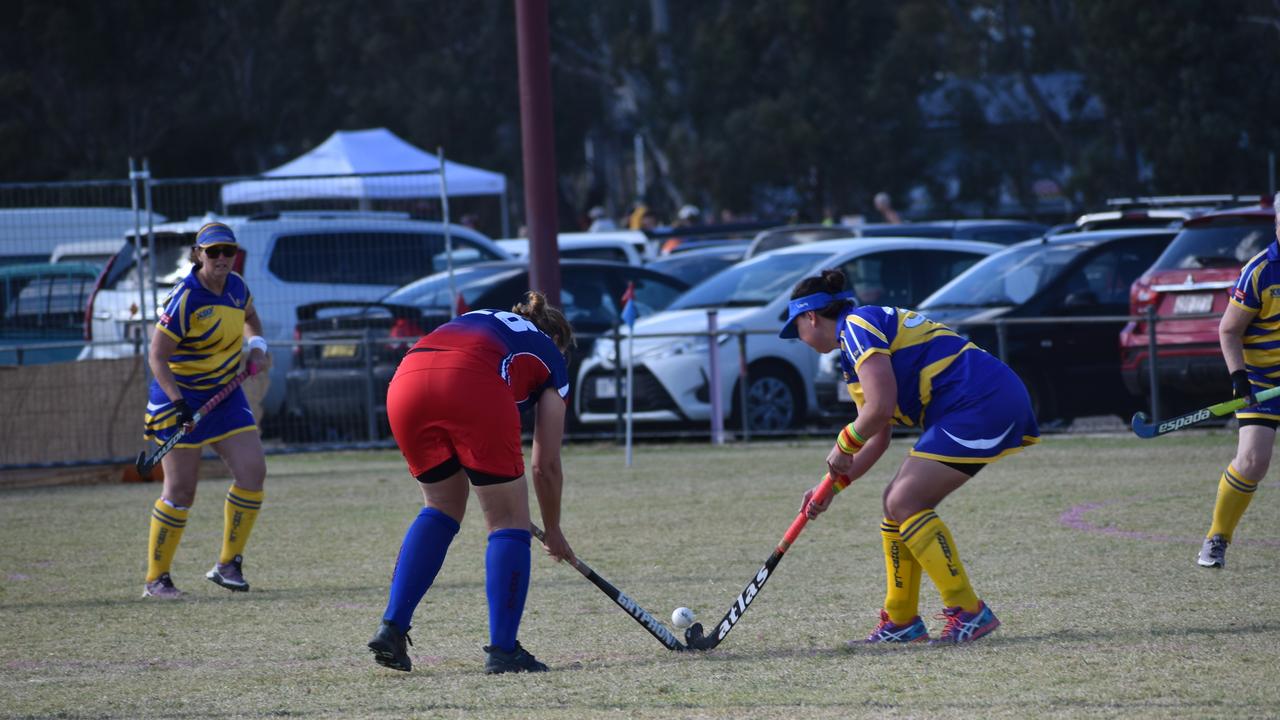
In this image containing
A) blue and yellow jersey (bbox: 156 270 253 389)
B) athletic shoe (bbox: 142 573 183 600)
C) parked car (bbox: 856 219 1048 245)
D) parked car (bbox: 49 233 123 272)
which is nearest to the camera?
athletic shoe (bbox: 142 573 183 600)

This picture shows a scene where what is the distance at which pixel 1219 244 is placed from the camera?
13797mm

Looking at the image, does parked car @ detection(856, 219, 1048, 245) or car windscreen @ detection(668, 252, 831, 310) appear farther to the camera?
parked car @ detection(856, 219, 1048, 245)

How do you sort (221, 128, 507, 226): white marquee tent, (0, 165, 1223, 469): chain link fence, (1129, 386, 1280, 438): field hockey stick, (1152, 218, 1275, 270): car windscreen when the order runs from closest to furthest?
(1129, 386, 1280, 438): field hockey stick < (1152, 218, 1275, 270): car windscreen < (0, 165, 1223, 469): chain link fence < (221, 128, 507, 226): white marquee tent

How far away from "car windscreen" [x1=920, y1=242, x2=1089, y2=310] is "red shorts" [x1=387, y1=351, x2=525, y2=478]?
9.57 metres

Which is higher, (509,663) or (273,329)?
(273,329)

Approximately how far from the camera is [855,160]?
126ft

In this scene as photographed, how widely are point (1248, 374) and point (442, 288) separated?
9.36 meters

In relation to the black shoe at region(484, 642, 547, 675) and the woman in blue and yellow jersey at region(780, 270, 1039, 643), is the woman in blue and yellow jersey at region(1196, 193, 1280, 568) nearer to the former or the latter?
the woman in blue and yellow jersey at region(780, 270, 1039, 643)

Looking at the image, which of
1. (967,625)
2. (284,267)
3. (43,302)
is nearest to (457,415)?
(967,625)

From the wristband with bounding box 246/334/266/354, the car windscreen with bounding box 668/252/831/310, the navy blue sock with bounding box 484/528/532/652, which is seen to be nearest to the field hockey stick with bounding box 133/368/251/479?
the wristband with bounding box 246/334/266/354

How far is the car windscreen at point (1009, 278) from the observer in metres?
15.3

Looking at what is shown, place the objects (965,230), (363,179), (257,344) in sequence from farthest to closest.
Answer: (965,230)
(363,179)
(257,344)

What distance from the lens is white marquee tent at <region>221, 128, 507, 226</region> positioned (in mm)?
16969

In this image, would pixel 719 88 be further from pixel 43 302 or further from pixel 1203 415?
pixel 1203 415
